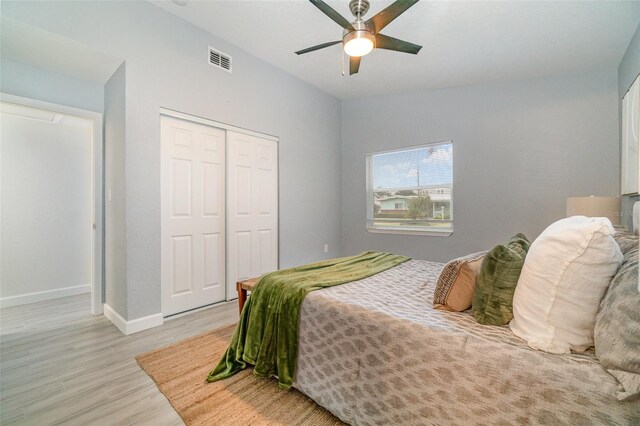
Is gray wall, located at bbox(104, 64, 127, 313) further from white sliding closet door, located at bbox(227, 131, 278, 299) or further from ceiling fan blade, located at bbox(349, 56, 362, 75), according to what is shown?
ceiling fan blade, located at bbox(349, 56, 362, 75)

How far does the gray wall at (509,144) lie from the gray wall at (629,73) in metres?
0.19

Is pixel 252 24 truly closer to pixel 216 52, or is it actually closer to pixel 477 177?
pixel 216 52

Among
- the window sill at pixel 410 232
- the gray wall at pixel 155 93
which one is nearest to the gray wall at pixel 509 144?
the window sill at pixel 410 232

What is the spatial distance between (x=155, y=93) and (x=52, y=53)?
825 millimetres

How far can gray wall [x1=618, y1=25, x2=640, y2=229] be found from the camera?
2.47 meters

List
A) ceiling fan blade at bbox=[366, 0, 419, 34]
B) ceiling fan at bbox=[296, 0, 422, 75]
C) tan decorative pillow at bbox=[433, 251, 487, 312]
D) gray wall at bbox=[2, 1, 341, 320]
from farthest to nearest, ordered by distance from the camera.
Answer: gray wall at bbox=[2, 1, 341, 320]
ceiling fan at bbox=[296, 0, 422, 75]
ceiling fan blade at bbox=[366, 0, 419, 34]
tan decorative pillow at bbox=[433, 251, 487, 312]

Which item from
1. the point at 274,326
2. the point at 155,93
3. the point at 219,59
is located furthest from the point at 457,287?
the point at 219,59

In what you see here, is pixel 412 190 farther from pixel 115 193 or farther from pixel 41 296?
pixel 41 296

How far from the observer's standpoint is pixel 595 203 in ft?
8.50

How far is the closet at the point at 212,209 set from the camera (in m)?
2.79

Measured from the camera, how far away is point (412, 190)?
4.25 meters

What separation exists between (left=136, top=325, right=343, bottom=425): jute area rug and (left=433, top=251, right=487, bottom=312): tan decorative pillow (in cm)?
85

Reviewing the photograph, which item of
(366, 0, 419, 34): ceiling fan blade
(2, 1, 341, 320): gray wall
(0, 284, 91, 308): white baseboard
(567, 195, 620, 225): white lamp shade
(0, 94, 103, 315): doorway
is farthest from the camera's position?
(0, 284, 91, 308): white baseboard

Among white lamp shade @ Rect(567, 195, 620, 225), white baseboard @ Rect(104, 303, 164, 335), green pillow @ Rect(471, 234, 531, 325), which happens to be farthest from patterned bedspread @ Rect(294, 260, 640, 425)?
white lamp shade @ Rect(567, 195, 620, 225)
